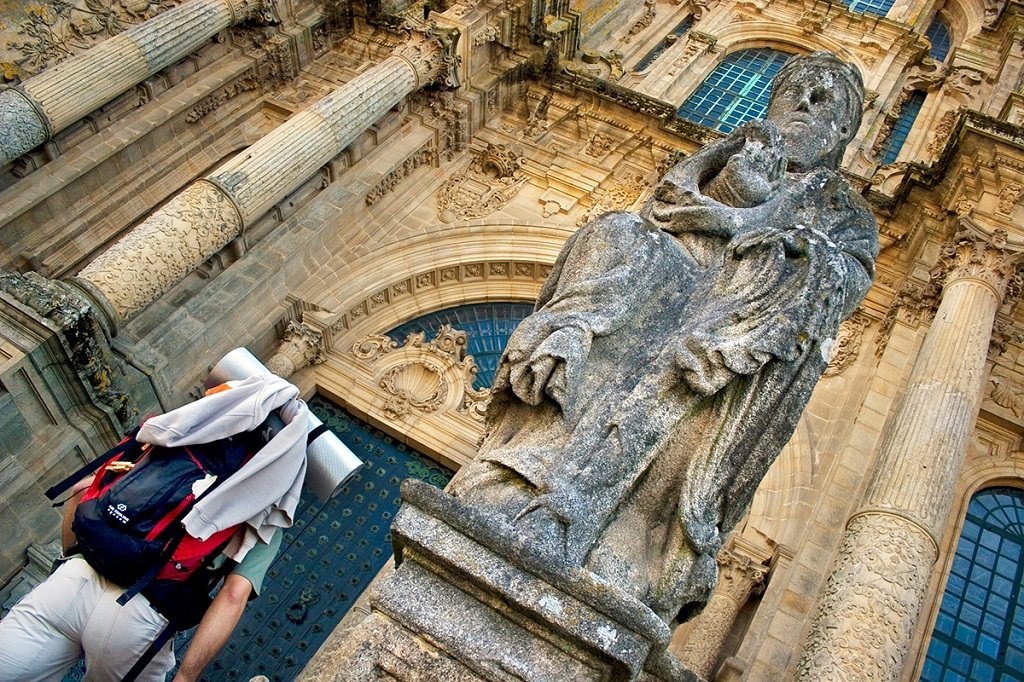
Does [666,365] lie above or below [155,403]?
above

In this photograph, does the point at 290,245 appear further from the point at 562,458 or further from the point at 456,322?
the point at 562,458

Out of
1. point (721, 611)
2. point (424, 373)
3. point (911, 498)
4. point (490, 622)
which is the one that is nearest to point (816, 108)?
point (911, 498)

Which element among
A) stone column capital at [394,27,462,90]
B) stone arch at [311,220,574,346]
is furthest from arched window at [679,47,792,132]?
stone column capital at [394,27,462,90]

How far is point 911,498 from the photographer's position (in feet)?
19.8

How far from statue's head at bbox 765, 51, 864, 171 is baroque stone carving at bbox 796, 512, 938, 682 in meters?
2.85

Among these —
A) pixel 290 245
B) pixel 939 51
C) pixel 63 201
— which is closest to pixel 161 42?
pixel 63 201

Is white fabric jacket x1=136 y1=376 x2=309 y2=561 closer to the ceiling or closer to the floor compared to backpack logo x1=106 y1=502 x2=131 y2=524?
closer to the ceiling

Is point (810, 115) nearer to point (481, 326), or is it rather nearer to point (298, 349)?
point (481, 326)

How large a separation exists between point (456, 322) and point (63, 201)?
4.64 metres

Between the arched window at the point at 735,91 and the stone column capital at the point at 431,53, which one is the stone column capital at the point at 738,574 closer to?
the stone column capital at the point at 431,53

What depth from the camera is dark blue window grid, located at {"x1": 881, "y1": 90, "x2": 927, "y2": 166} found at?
1239 centimetres

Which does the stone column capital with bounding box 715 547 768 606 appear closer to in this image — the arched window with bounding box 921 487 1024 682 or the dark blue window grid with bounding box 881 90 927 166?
the arched window with bounding box 921 487 1024 682

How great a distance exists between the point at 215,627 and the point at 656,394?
2436 mm

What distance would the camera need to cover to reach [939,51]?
47.2ft
